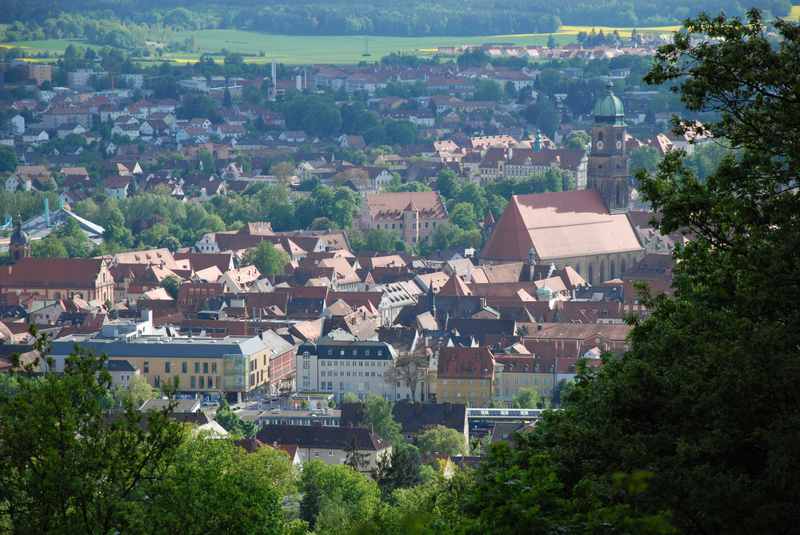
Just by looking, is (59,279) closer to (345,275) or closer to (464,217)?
(345,275)

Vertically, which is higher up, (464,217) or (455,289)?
(455,289)

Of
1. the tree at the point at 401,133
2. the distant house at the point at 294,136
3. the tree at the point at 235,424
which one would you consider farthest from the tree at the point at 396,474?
the distant house at the point at 294,136

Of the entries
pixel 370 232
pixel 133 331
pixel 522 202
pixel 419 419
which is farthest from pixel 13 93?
pixel 419 419

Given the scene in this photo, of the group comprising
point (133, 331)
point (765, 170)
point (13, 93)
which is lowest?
point (13, 93)

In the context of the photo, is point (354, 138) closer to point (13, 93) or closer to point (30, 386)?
point (13, 93)

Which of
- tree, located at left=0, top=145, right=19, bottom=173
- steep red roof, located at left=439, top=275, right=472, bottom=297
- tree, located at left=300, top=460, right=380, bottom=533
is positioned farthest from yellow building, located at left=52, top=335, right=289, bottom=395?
tree, located at left=0, top=145, right=19, bottom=173

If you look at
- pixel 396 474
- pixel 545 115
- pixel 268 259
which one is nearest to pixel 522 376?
pixel 396 474
